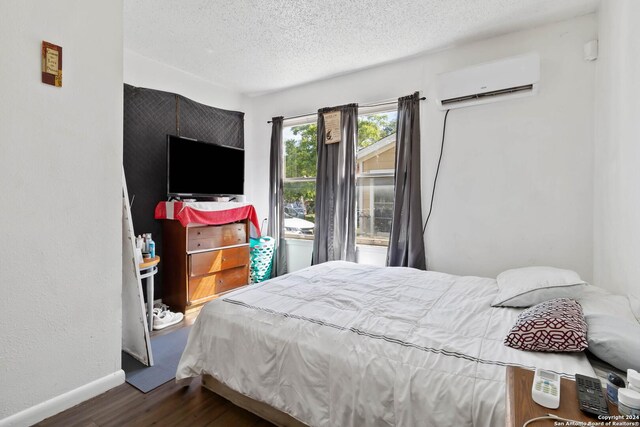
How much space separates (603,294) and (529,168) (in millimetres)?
1255

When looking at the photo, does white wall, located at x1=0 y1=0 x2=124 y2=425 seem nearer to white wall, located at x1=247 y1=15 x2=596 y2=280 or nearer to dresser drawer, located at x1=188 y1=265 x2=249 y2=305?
dresser drawer, located at x1=188 y1=265 x2=249 y2=305

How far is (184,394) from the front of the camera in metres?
1.83

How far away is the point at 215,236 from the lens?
133 inches

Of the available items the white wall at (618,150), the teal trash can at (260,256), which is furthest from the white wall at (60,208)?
the white wall at (618,150)

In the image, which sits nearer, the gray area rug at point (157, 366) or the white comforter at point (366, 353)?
the white comforter at point (366, 353)

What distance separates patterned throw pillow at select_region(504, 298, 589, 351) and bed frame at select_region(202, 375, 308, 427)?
39.5 inches

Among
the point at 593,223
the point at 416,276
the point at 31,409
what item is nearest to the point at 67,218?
the point at 31,409

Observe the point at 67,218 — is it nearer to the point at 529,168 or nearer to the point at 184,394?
the point at 184,394

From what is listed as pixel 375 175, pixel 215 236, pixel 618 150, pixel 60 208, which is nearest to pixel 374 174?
pixel 375 175

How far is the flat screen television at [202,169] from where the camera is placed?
3203mm

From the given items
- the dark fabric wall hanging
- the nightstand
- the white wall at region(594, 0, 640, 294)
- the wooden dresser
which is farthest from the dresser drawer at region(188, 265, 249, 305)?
the white wall at region(594, 0, 640, 294)

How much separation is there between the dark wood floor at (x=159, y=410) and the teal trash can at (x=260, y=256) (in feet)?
6.87

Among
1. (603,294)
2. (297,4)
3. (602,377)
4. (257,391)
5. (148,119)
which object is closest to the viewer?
(602,377)

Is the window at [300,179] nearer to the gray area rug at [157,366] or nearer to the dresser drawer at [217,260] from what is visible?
the dresser drawer at [217,260]
